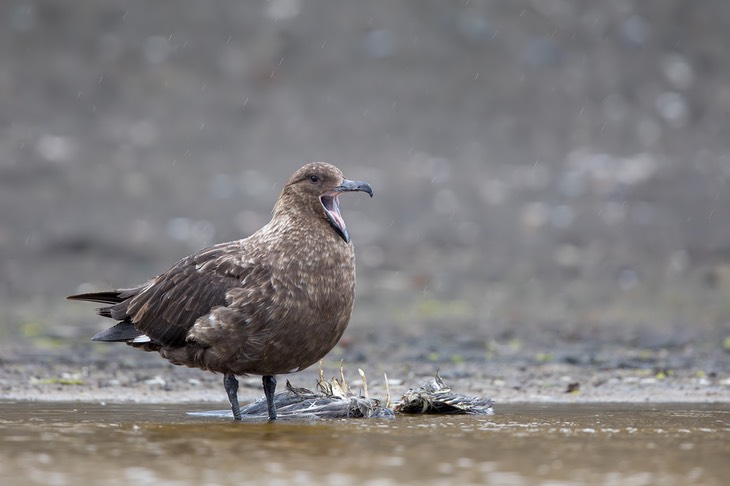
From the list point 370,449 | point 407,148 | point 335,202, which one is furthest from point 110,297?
point 407,148

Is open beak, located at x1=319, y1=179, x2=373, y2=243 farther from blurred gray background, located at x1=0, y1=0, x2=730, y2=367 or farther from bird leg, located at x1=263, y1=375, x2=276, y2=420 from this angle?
blurred gray background, located at x1=0, y1=0, x2=730, y2=367

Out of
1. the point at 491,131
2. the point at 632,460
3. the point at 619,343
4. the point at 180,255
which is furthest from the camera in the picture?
the point at 491,131

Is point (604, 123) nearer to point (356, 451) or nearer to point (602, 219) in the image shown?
point (602, 219)

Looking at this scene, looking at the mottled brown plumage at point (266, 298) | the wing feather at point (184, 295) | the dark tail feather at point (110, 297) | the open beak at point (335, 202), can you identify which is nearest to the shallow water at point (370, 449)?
the mottled brown plumage at point (266, 298)

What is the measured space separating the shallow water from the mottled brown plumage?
0.36 meters

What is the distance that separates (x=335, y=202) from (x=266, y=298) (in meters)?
0.91

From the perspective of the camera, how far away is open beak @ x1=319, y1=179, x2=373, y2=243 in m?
6.82

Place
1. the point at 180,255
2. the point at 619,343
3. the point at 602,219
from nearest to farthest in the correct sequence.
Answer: the point at 619,343 < the point at 180,255 < the point at 602,219

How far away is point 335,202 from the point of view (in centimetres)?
711

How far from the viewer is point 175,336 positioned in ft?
22.4

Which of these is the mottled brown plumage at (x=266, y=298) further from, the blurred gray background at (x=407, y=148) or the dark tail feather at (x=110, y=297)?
the blurred gray background at (x=407, y=148)

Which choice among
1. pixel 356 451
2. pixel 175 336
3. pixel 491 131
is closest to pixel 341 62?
pixel 491 131

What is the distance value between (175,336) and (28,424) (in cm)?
104

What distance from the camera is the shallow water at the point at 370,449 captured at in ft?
14.9
